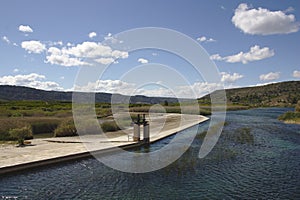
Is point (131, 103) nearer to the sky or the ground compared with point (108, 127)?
nearer to the sky

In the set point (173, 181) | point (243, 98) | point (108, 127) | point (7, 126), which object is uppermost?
point (243, 98)

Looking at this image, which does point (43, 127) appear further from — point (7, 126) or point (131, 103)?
point (131, 103)

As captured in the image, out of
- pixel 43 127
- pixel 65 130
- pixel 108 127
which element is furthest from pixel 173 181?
pixel 43 127

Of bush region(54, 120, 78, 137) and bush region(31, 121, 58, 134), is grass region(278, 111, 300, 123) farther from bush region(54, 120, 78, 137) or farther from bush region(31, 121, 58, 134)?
bush region(31, 121, 58, 134)

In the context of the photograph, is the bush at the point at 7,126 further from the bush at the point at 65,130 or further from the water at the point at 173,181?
the water at the point at 173,181

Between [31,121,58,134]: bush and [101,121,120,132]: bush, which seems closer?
[31,121,58,134]: bush

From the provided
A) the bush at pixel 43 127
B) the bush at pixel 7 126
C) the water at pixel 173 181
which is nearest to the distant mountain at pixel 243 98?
the bush at pixel 43 127

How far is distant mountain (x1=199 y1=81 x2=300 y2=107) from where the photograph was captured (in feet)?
364

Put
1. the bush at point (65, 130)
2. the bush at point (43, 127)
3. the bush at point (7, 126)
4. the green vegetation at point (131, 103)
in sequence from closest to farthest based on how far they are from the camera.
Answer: the bush at point (7, 126), the bush at point (65, 130), the bush at point (43, 127), the green vegetation at point (131, 103)

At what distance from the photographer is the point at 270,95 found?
129625 millimetres

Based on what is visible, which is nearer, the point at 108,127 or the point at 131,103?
the point at 108,127

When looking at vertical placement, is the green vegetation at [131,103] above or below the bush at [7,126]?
above

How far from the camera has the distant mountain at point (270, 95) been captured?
111000 mm

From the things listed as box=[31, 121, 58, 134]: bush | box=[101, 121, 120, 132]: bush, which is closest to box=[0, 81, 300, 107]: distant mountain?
box=[101, 121, 120, 132]: bush
